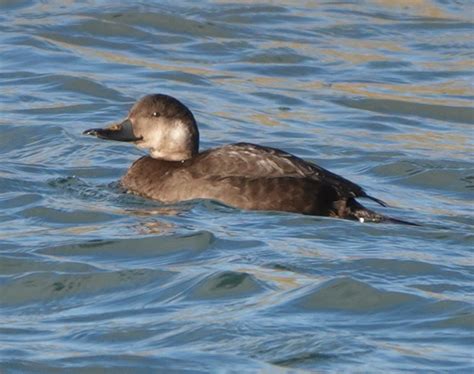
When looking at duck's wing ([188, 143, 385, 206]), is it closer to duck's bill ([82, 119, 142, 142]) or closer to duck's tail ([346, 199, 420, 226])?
duck's tail ([346, 199, 420, 226])

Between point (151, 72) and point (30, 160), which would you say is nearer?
point (30, 160)

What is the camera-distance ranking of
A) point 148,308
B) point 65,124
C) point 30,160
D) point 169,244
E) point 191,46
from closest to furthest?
point 148,308, point 169,244, point 30,160, point 65,124, point 191,46

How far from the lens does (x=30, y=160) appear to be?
12.6 m

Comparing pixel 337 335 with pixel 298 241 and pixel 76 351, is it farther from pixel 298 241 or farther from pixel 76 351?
pixel 298 241

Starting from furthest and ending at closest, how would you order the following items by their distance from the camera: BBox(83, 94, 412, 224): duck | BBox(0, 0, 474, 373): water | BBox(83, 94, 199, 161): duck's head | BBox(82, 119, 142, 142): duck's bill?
BBox(82, 119, 142, 142): duck's bill, BBox(83, 94, 199, 161): duck's head, BBox(83, 94, 412, 224): duck, BBox(0, 0, 474, 373): water

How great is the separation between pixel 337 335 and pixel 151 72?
8.48 meters

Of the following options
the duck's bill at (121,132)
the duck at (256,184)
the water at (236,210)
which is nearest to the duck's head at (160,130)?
the duck's bill at (121,132)

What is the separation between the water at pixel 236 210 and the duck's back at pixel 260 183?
121 mm

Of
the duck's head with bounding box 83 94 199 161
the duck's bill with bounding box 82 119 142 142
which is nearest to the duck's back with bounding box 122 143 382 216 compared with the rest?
the duck's head with bounding box 83 94 199 161

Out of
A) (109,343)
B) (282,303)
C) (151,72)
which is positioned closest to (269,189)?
(282,303)

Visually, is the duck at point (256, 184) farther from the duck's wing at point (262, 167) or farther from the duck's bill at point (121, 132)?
the duck's bill at point (121, 132)

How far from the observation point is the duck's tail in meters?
10.8

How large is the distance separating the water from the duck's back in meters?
0.12

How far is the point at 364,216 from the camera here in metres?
10.9
